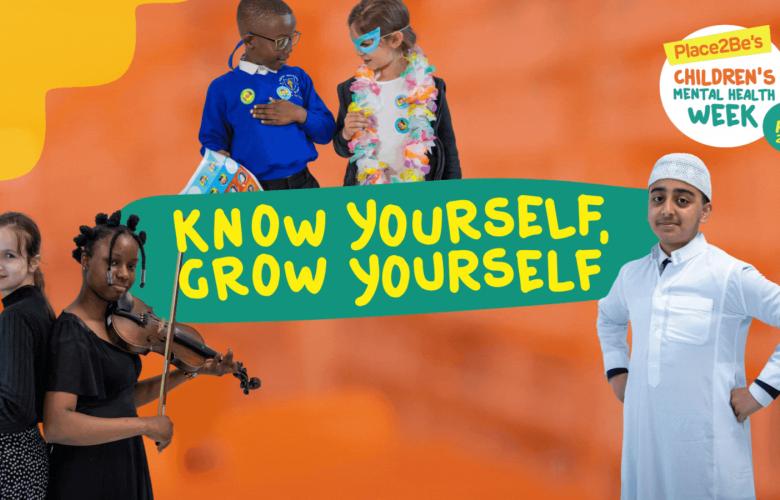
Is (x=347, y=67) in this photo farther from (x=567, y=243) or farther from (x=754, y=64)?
(x=754, y=64)

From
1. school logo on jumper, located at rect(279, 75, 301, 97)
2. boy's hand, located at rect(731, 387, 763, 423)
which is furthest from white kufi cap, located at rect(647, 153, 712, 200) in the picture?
school logo on jumper, located at rect(279, 75, 301, 97)

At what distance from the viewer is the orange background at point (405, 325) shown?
3164mm

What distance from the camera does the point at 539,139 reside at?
10.5ft

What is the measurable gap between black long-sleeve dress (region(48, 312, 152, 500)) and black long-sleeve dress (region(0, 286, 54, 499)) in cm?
4

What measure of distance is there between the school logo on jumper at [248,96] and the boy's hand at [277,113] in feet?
0.10

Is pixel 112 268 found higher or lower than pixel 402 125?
lower

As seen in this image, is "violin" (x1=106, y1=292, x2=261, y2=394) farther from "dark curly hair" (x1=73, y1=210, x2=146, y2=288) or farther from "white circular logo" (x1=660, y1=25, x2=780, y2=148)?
"white circular logo" (x1=660, y1=25, x2=780, y2=148)

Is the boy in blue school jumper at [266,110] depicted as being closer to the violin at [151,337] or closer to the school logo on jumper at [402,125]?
the school logo on jumper at [402,125]

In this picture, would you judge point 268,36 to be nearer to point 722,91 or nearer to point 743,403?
point 722,91

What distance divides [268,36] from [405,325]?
1.15m

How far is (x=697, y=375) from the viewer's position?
2.46 meters

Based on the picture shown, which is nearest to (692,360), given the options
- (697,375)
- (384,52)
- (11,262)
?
(697,375)

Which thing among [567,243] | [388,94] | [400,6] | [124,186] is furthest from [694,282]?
[124,186]

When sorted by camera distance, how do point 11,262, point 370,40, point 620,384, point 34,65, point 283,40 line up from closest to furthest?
Result: point 11,262 < point 620,384 < point 370,40 < point 283,40 < point 34,65
